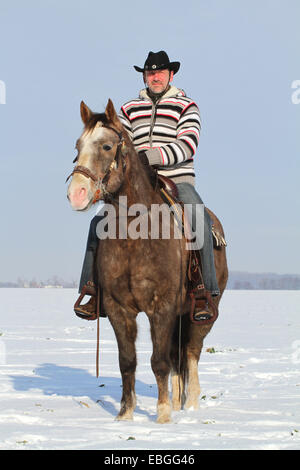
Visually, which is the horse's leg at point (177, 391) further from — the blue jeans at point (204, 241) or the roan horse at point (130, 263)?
the blue jeans at point (204, 241)

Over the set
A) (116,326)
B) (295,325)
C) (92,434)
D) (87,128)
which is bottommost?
(295,325)

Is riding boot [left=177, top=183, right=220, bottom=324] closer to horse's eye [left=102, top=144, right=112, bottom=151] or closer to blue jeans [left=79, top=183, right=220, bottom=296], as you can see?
blue jeans [left=79, top=183, right=220, bottom=296]

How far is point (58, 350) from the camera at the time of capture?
15.4m

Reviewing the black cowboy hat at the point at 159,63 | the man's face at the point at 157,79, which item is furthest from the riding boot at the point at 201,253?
the black cowboy hat at the point at 159,63

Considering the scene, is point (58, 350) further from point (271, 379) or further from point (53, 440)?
point (53, 440)

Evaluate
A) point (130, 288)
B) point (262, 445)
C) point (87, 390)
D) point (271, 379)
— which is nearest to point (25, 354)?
point (87, 390)

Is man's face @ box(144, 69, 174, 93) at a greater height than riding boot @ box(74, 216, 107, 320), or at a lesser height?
greater

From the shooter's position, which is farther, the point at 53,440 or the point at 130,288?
the point at 130,288

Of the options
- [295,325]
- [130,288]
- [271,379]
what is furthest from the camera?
[295,325]

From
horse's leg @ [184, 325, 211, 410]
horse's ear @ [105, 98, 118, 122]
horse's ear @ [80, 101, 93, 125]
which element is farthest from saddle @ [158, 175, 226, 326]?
horse's ear @ [80, 101, 93, 125]

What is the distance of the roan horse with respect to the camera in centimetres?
659

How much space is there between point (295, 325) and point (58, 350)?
11020 mm

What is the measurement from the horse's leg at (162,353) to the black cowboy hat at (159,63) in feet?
10.3

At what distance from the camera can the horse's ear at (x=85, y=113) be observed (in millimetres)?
6820
